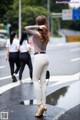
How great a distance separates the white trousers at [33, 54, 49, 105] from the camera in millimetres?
7312

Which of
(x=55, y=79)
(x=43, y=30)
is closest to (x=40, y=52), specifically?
(x=43, y=30)

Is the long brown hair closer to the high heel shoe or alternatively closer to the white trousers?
the white trousers

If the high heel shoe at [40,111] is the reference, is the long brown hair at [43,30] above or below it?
above

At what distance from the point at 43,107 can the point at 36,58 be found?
0.82m

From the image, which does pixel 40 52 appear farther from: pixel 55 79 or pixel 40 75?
pixel 55 79

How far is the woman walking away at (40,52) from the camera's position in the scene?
23.7ft

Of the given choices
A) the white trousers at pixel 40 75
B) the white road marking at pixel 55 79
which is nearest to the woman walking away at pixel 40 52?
the white trousers at pixel 40 75

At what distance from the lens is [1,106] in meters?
8.41

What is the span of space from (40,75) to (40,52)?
0.43 m

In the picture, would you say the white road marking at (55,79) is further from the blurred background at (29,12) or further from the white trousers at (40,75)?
the white trousers at (40,75)

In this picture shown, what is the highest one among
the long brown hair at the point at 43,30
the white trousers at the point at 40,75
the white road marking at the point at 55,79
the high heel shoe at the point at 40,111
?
the long brown hair at the point at 43,30

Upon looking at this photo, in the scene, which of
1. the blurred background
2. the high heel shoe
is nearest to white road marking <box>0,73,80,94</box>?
the blurred background

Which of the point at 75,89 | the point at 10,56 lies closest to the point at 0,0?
the point at 10,56

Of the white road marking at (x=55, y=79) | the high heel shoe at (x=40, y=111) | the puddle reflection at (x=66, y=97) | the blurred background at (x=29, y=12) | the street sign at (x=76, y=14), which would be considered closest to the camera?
the high heel shoe at (x=40, y=111)
